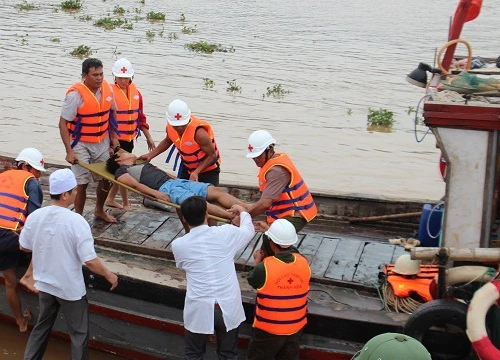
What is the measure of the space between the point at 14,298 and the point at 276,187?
270 cm

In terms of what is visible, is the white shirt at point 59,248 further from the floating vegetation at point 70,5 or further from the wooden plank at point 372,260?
the floating vegetation at point 70,5

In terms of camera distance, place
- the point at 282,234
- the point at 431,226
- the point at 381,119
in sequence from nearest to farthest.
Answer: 1. the point at 282,234
2. the point at 431,226
3. the point at 381,119

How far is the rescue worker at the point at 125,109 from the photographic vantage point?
7.81 m

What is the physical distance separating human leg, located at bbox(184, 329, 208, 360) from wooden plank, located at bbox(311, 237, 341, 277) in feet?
4.85

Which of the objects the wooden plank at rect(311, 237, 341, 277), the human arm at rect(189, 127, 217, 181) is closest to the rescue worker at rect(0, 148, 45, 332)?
the human arm at rect(189, 127, 217, 181)

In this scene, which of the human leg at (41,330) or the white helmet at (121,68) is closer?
the human leg at (41,330)

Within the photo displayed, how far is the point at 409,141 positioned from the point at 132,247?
9.16 meters

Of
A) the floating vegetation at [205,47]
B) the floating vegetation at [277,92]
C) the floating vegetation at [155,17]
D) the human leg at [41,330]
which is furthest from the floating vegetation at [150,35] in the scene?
the human leg at [41,330]

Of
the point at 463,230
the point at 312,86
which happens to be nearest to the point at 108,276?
the point at 463,230

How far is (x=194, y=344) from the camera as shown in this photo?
5.20 meters

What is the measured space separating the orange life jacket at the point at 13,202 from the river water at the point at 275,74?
3525 mm

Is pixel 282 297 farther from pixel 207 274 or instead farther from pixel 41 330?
pixel 41 330

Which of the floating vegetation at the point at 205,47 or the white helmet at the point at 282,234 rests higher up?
the white helmet at the point at 282,234

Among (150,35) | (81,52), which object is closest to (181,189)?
(81,52)
